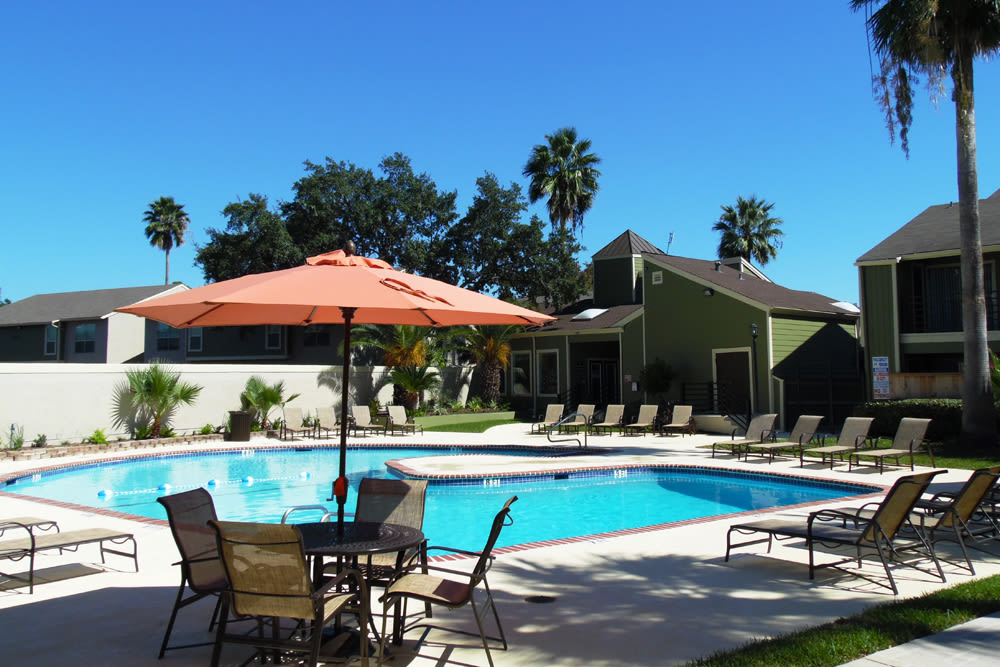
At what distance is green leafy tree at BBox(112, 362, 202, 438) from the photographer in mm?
20031

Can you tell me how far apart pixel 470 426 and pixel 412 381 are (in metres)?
2.59

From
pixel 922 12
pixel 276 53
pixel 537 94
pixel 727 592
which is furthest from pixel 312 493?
pixel 922 12

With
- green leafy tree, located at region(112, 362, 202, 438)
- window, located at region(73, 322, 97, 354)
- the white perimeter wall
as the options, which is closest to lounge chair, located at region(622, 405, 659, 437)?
the white perimeter wall

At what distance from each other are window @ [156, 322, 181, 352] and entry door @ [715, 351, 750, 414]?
83.0ft

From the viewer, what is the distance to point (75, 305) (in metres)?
34.6

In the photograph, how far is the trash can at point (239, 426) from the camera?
2066 cm

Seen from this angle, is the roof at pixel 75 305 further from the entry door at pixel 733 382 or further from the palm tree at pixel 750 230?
the palm tree at pixel 750 230

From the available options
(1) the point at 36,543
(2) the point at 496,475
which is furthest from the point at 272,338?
(1) the point at 36,543

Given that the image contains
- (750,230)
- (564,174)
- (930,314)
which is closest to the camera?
(930,314)

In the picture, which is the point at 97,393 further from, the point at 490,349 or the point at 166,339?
the point at 166,339

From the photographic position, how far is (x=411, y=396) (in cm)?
2580

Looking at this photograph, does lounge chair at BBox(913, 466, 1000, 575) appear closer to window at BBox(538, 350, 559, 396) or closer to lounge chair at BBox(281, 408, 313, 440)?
lounge chair at BBox(281, 408, 313, 440)

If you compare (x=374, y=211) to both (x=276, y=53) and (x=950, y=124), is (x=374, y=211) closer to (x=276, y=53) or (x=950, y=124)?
(x=276, y=53)

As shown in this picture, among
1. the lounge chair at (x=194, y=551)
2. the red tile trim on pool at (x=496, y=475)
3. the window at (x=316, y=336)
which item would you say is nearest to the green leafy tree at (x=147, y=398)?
the red tile trim on pool at (x=496, y=475)
